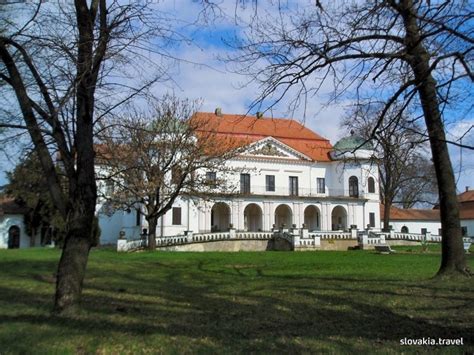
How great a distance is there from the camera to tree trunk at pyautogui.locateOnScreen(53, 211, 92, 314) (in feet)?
26.3

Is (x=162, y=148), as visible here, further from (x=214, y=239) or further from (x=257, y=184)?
(x=257, y=184)

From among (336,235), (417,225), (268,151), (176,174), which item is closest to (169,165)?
(176,174)

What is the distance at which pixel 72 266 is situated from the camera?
26.7ft

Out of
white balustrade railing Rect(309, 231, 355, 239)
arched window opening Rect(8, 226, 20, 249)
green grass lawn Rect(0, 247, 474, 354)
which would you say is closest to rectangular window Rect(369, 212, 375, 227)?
white balustrade railing Rect(309, 231, 355, 239)

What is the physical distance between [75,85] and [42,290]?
5.84 metres

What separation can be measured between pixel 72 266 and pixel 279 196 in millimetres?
50645

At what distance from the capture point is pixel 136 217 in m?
55.2

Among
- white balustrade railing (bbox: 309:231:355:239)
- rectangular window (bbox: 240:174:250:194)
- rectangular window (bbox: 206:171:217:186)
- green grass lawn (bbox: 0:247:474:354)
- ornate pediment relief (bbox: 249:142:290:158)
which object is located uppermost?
ornate pediment relief (bbox: 249:142:290:158)

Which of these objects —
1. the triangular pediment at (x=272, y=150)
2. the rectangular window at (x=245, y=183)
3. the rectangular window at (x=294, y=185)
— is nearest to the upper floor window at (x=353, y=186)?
the rectangular window at (x=294, y=185)

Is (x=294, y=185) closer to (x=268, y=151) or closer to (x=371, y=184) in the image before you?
(x=268, y=151)

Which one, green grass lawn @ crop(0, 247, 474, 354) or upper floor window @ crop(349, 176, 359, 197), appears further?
upper floor window @ crop(349, 176, 359, 197)

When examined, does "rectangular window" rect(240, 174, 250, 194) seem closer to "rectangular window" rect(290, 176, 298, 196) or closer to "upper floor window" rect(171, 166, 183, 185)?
"rectangular window" rect(290, 176, 298, 196)

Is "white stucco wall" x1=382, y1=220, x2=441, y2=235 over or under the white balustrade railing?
over

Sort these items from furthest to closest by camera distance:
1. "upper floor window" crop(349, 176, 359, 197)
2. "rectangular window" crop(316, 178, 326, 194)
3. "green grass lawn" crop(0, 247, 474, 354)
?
"rectangular window" crop(316, 178, 326, 194)
"upper floor window" crop(349, 176, 359, 197)
"green grass lawn" crop(0, 247, 474, 354)
